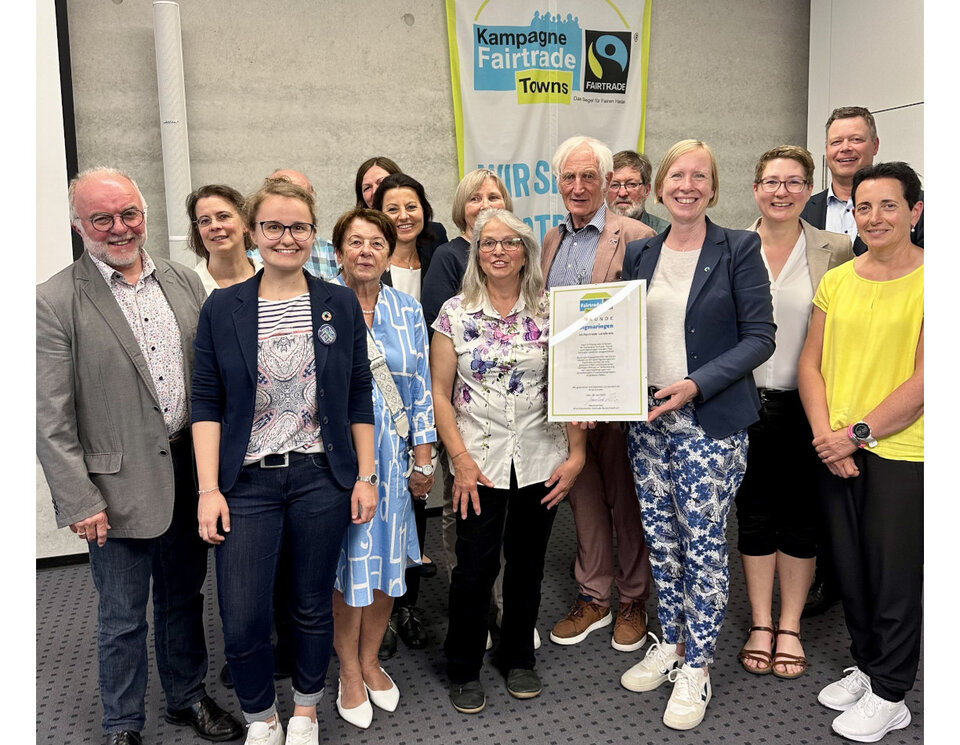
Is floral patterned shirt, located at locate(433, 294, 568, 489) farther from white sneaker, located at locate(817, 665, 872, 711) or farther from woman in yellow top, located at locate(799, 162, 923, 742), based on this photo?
white sneaker, located at locate(817, 665, 872, 711)

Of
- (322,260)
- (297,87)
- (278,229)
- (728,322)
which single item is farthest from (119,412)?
(297,87)

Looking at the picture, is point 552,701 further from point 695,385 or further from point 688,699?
point 695,385

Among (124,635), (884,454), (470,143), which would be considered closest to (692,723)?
(884,454)

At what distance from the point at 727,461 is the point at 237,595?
1.53 meters

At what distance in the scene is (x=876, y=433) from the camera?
7.67ft

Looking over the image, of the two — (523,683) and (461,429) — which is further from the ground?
(461,429)

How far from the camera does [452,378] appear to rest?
8.15 ft

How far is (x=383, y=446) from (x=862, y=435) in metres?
1.49

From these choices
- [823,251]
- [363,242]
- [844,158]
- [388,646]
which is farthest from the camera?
[844,158]

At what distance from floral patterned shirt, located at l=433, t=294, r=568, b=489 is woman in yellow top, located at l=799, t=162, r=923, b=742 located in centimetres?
92

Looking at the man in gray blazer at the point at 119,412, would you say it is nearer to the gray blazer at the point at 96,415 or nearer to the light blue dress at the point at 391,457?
the gray blazer at the point at 96,415

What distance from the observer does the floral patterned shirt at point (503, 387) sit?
2410 mm

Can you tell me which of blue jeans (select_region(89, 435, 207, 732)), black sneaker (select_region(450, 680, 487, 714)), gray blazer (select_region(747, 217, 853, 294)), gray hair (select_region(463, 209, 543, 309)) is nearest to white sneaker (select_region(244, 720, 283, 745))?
blue jeans (select_region(89, 435, 207, 732))

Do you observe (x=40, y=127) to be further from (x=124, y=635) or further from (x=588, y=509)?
(x=588, y=509)
